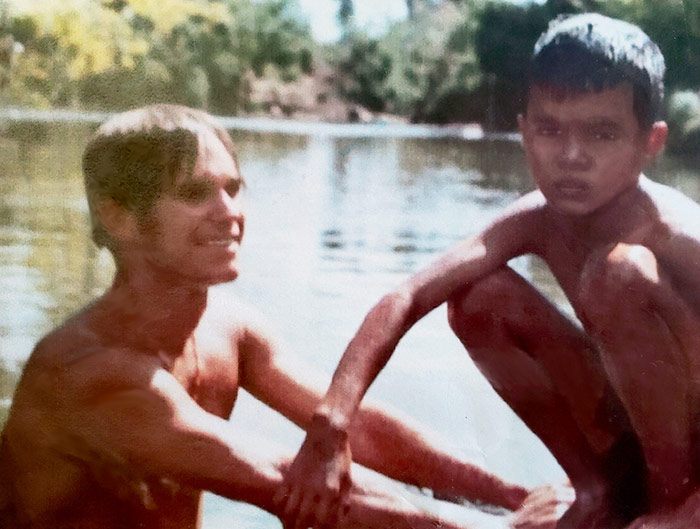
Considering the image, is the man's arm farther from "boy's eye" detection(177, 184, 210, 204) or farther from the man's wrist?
"boy's eye" detection(177, 184, 210, 204)

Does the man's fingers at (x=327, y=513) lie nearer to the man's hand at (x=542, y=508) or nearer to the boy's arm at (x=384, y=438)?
the boy's arm at (x=384, y=438)

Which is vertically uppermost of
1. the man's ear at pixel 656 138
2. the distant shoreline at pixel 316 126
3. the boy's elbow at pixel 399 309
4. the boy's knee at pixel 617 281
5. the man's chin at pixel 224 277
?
the man's ear at pixel 656 138

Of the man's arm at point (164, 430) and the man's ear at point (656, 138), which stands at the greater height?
the man's ear at point (656, 138)

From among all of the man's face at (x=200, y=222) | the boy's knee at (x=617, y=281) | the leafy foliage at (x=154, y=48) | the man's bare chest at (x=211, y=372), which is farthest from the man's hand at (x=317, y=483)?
the leafy foliage at (x=154, y=48)

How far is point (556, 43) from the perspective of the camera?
107 cm

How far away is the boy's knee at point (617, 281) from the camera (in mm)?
1036

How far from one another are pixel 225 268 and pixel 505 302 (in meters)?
0.36

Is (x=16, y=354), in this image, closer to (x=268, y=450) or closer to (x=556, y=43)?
(x=268, y=450)

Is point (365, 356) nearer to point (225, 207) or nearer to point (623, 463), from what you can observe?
point (225, 207)

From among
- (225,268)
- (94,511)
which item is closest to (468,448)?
(225,268)

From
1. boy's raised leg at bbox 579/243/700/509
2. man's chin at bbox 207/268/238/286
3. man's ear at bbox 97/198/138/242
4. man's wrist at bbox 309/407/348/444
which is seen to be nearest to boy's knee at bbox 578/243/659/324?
boy's raised leg at bbox 579/243/700/509

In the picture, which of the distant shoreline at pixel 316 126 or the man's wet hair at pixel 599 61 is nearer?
the man's wet hair at pixel 599 61

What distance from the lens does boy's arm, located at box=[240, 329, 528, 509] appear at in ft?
3.69

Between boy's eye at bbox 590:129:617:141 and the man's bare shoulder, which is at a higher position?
boy's eye at bbox 590:129:617:141
